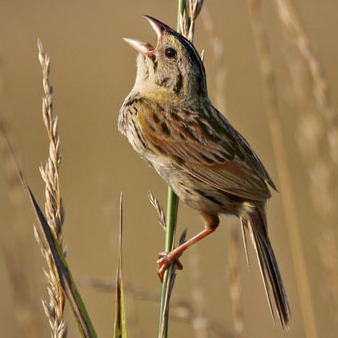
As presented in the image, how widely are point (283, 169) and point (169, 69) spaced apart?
2.09ft

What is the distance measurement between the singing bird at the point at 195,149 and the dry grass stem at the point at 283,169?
87mm

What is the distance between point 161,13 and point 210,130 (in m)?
12.0

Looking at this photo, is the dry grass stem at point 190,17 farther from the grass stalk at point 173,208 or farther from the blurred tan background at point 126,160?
the blurred tan background at point 126,160

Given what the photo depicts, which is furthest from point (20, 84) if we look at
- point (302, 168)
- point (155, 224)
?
point (302, 168)

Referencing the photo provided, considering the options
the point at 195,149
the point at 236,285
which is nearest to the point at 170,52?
the point at 195,149

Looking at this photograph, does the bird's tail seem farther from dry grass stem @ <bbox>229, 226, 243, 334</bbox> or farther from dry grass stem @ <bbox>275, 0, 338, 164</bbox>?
dry grass stem @ <bbox>275, 0, 338, 164</bbox>

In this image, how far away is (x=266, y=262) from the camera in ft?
8.61

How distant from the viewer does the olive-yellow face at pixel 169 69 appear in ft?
9.26

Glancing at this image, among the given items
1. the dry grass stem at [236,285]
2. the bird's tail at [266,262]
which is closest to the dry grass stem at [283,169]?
the bird's tail at [266,262]

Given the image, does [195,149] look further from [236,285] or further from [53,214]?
[53,214]

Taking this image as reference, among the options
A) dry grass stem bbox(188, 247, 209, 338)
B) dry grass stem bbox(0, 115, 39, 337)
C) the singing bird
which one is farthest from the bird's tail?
dry grass stem bbox(0, 115, 39, 337)

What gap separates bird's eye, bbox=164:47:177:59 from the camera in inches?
112

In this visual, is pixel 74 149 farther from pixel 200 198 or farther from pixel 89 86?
pixel 200 198

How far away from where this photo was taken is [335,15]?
14469mm
